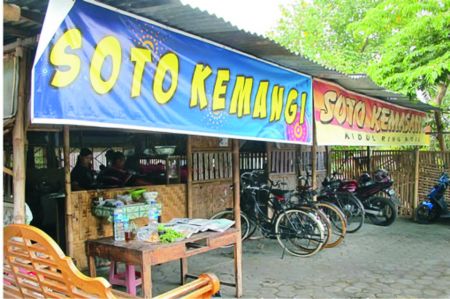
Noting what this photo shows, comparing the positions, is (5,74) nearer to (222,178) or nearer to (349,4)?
(222,178)

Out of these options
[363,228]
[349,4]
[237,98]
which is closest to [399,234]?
[363,228]

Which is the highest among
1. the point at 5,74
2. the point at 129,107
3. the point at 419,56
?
the point at 419,56

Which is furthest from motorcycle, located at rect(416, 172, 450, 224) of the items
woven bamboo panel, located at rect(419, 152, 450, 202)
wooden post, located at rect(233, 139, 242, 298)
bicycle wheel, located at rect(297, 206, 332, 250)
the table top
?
the table top

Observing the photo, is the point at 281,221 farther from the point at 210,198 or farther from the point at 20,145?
the point at 20,145

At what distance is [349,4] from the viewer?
57.4 feet

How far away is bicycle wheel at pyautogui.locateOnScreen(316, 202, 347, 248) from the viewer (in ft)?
23.5

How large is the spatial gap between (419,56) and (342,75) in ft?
13.2

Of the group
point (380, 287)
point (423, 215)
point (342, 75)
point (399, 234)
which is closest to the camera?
point (380, 287)

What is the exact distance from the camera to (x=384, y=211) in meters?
9.30

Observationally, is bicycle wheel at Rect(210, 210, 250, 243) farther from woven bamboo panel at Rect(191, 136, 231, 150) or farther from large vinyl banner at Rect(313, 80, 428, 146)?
large vinyl banner at Rect(313, 80, 428, 146)

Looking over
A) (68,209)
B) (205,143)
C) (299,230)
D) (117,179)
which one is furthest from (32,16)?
(299,230)

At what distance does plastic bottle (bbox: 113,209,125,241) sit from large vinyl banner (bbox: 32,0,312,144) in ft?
3.68

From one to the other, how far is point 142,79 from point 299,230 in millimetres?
4116

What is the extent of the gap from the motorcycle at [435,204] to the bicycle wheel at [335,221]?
9.97 feet
